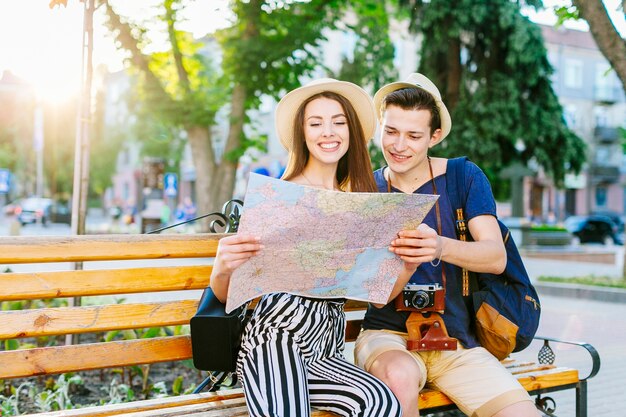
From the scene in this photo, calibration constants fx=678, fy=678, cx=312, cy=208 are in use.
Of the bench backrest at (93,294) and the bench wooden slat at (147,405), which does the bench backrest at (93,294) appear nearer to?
the bench backrest at (93,294)

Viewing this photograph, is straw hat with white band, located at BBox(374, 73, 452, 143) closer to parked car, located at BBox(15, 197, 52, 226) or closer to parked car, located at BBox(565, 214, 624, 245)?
parked car, located at BBox(565, 214, 624, 245)

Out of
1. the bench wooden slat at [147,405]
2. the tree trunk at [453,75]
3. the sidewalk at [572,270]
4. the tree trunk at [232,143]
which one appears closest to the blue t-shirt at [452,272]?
the bench wooden slat at [147,405]

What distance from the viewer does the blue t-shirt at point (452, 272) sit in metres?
2.72

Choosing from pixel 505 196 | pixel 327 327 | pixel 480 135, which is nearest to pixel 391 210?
pixel 327 327

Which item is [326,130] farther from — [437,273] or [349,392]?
[349,392]

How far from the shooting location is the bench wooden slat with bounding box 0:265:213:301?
8.59ft

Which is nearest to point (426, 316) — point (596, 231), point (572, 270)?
point (572, 270)

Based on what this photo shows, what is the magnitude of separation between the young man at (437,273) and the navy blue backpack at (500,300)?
4cm

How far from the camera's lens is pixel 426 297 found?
2643mm

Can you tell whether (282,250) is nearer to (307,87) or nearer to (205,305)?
(205,305)

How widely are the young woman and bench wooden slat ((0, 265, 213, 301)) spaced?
0.49 m

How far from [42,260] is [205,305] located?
2.31ft

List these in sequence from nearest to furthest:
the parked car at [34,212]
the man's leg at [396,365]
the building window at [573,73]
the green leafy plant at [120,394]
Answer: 1. the man's leg at [396,365]
2. the green leafy plant at [120,394]
3. the parked car at [34,212]
4. the building window at [573,73]

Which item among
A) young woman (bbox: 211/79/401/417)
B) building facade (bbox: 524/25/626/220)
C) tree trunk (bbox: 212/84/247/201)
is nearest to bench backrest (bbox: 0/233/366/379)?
young woman (bbox: 211/79/401/417)
